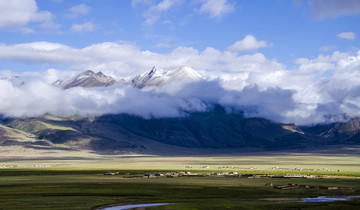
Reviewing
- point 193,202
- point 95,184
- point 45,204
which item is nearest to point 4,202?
point 45,204

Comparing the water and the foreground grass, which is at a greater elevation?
the foreground grass

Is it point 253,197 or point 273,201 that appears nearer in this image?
point 273,201

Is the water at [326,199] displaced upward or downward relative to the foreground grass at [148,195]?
downward

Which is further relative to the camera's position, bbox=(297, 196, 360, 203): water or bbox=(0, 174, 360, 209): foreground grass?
bbox=(297, 196, 360, 203): water

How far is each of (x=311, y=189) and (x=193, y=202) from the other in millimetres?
32389

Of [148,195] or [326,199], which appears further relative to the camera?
[148,195]

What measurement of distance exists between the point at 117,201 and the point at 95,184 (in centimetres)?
3274

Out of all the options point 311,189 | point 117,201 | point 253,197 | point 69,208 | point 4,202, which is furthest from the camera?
point 311,189

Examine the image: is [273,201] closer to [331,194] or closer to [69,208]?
[331,194]

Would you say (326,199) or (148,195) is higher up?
(148,195)

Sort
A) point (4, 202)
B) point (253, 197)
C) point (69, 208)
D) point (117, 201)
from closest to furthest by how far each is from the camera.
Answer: point (69, 208) < point (4, 202) < point (117, 201) < point (253, 197)

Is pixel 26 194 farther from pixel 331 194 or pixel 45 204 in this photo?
pixel 331 194

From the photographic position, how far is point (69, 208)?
7944 centimetres

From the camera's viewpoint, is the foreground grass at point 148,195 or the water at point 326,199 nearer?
the foreground grass at point 148,195
